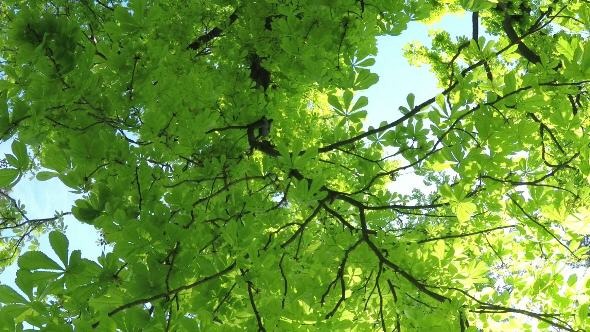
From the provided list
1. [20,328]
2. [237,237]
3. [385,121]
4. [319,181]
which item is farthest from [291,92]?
[20,328]

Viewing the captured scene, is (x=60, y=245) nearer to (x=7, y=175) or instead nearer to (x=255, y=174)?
(x=7, y=175)

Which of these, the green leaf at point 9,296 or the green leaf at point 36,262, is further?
the green leaf at point 9,296

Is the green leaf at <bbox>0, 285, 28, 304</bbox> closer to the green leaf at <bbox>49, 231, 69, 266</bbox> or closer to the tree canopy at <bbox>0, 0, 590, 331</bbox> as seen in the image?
the tree canopy at <bbox>0, 0, 590, 331</bbox>

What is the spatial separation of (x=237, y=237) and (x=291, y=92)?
1.53 meters

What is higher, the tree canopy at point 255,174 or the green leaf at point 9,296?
the tree canopy at point 255,174

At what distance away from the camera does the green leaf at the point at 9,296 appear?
1551 mm

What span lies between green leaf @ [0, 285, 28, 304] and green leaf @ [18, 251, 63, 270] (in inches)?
5.6

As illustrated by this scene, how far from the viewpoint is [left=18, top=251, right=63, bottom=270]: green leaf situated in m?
1.45

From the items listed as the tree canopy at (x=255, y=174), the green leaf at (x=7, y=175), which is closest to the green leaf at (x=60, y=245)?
the tree canopy at (x=255, y=174)

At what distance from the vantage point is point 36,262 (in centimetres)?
146

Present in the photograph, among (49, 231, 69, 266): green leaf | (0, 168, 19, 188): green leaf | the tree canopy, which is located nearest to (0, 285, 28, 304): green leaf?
the tree canopy

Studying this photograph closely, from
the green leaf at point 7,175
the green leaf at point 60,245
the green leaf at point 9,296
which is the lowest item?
the green leaf at point 9,296

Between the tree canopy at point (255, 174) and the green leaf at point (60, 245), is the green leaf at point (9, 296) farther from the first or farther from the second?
the green leaf at point (60, 245)

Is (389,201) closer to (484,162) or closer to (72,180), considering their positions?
(484,162)
